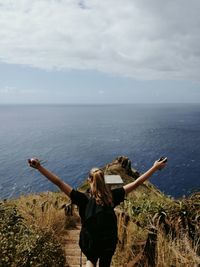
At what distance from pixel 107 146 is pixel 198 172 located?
3647 centimetres

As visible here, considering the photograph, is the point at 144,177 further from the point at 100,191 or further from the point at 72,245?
the point at 72,245

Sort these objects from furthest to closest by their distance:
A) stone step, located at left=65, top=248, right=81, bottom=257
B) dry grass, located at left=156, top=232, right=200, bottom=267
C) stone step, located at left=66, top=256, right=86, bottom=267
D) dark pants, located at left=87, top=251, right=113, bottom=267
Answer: stone step, located at left=65, top=248, right=81, bottom=257 < stone step, located at left=66, top=256, right=86, bottom=267 < dry grass, located at left=156, top=232, right=200, bottom=267 < dark pants, located at left=87, top=251, right=113, bottom=267

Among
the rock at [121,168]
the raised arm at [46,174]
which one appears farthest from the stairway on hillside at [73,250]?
the rock at [121,168]

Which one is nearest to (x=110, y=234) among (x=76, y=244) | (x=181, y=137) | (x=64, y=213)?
(x=76, y=244)

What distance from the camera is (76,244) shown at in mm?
7543

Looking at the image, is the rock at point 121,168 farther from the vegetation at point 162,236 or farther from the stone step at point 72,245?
the vegetation at point 162,236

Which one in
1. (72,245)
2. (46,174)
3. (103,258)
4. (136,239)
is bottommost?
(72,245)

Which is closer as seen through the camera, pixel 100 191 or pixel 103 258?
pixel 100 191

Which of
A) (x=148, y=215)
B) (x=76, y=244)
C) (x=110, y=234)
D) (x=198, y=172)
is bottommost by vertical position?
(x=198, y=172)

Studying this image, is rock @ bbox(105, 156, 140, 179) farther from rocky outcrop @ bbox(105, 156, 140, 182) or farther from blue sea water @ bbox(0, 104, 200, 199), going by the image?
blue sea water @ bbox(0, 104, 200, 199)

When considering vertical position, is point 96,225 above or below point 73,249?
above

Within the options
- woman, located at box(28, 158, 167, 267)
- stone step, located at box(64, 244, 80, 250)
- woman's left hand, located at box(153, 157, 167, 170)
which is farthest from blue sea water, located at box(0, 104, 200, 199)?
woman, located at box(28, 158, 167, 267)

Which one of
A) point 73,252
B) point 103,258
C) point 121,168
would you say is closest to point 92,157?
point 121,168

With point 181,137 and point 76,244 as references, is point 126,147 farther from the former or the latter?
point 76,244
